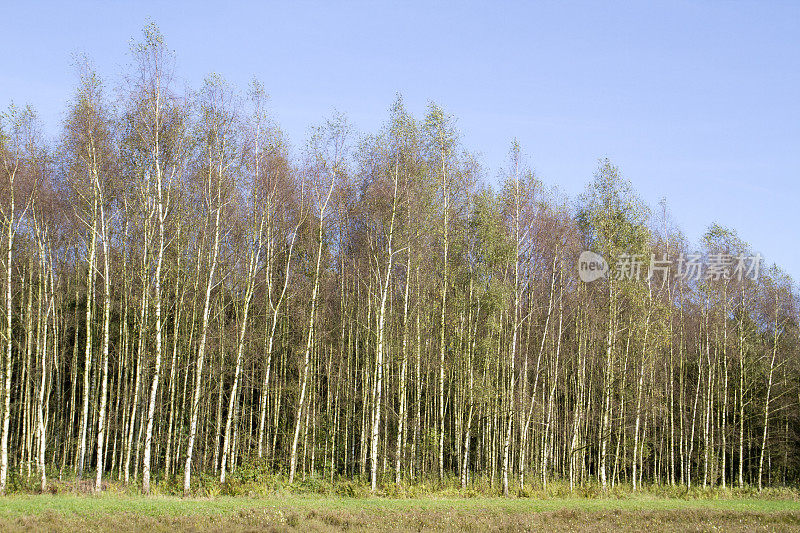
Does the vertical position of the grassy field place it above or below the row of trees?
below

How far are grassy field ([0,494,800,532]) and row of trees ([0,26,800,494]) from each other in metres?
3.37

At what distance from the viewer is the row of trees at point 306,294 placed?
75.4ft

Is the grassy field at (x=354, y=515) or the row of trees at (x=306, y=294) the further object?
the row of trees at (x=306, y=294)

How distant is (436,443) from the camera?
26.2 meters

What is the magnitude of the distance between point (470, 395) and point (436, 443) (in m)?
2.38

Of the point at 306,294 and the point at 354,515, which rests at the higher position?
the point at 306,294

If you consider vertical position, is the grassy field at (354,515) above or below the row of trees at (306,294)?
below

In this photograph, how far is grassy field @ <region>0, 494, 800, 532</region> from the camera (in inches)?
579

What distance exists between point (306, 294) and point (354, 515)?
45.9 feet

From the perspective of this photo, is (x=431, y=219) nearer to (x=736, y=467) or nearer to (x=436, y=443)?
(x=436, y=443)

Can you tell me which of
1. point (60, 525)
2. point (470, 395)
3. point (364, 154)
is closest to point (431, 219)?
point (364, 154)

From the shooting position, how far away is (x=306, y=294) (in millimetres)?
29531

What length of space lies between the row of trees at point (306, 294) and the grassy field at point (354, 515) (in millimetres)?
3369

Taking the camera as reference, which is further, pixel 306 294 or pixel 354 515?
pixel 306 294
